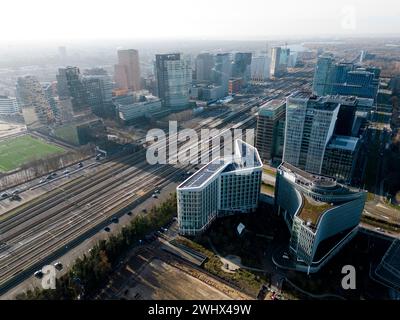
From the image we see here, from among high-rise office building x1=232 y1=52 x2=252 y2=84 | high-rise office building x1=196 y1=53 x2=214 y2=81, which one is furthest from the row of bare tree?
high-rise office building x1=232 y1=52 x2=252 y2=84

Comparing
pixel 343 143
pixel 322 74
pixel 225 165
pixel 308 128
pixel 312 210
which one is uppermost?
pixel 322 74

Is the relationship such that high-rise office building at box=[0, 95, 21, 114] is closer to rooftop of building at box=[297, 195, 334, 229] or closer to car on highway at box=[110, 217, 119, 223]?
car on highway at box=[110, 217, 119, 223]

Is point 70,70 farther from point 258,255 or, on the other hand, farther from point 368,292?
point 368,292

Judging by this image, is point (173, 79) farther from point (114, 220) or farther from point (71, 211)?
point (114, 220)

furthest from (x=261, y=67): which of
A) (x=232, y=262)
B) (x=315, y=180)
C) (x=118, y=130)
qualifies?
(x=232, y=262)

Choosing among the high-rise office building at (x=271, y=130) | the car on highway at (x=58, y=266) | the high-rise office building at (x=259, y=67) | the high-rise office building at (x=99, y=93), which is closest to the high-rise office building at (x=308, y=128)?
the high-rise office building at (x=271, y=130)

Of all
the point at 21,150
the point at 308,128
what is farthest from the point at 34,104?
the point at 308,128
